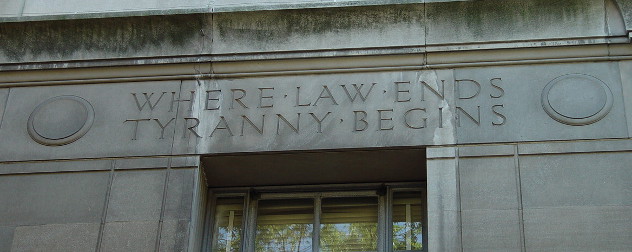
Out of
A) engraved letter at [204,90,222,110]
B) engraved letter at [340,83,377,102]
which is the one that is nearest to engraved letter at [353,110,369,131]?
engraved letter at [340,83,377,102]

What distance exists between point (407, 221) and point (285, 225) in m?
1.65

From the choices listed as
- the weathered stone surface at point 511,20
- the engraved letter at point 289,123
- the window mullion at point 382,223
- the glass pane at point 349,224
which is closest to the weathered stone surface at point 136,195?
the engraved letter at point 289,123

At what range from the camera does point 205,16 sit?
13.6 meters

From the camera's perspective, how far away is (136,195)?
1273cm

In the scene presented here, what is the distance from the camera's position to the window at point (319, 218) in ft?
42.6

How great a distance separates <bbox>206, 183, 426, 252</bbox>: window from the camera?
1298cm

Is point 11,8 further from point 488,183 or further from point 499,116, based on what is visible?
point 488,183

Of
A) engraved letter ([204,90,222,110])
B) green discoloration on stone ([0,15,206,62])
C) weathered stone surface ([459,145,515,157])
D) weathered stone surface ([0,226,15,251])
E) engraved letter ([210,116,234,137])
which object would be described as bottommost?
weathered stone surface ([0,226,15,251])

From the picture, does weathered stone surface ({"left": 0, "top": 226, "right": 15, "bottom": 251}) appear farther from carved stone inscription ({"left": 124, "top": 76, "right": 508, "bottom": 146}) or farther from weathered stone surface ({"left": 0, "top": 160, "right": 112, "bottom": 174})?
carved stone inscription ({"left": 124, "top": 76, "right": 508, "bottom": 146})

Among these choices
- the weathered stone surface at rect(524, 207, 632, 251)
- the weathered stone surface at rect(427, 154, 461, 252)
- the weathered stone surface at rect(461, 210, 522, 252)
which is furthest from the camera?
the weathered stone surface at rect(427, 154, 461, 252)

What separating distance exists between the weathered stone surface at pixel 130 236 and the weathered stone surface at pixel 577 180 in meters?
4.69

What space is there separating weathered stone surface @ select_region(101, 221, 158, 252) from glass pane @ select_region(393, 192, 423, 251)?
316 cm

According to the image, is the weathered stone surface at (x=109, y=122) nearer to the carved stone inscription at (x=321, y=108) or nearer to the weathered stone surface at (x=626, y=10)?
the carved stone inscription at (x=321, y=108)

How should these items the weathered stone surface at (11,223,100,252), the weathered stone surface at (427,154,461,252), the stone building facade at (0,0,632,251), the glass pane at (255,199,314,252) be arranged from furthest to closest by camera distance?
the glass pane at (255,199,314,252) < the weathered stone surface at (11,223,100,252) < the stone building facade at (0,0,632,251) < the weathered stone surface at (427,154,461,252)
